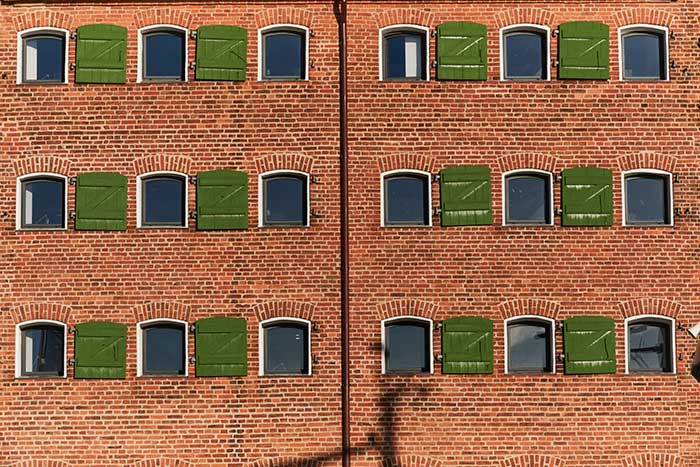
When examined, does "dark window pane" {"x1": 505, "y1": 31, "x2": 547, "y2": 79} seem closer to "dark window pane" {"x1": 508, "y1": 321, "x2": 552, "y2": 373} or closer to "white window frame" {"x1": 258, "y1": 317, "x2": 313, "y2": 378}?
"dark window pane" {"x1": 508, "y1": 321, "x2": 552, "y2": 373}

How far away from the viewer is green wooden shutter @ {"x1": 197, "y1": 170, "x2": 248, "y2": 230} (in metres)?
18.1

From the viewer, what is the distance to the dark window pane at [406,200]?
60.2ft

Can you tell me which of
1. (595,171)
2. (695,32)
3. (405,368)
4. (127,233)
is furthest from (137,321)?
(695,32)

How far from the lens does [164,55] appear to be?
18766 mm

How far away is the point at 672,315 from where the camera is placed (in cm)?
1792

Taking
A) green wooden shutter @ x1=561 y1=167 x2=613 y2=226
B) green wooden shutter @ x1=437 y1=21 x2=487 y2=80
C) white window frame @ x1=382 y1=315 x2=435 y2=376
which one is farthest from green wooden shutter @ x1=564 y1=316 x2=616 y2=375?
green wooden shutter @ x1=437 y1=21 x2=487 y2=80

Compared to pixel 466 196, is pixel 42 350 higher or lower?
lower

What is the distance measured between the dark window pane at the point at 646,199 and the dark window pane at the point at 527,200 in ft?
5.14

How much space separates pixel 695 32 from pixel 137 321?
1180 centimetres

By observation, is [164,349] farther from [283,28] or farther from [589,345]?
[589,345]

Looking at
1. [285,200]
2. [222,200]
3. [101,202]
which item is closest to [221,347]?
[222,200]

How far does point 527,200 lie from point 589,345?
291 centimetres

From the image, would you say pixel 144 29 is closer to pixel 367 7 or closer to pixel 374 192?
pixel 367 7

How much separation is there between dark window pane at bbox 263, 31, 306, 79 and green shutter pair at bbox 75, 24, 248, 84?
0.49m
